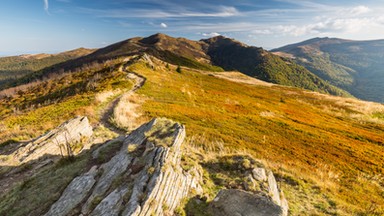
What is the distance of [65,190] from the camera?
11117 millimetres

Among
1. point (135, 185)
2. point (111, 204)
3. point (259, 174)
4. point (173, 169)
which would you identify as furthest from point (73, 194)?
point (259, 174)

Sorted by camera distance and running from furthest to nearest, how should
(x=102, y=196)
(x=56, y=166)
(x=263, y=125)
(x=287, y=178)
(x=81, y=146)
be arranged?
(x=263, y=125) → (x=81, y=146) → (x=287, y=178) → (x=56, y=166) → (x=102, y=196)

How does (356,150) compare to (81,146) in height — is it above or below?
below

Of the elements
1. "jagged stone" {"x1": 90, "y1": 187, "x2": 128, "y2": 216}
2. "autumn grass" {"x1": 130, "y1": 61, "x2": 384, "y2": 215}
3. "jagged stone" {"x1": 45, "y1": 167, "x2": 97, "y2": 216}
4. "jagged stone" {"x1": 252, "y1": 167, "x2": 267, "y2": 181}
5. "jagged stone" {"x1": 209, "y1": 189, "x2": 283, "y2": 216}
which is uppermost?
"jagged stone" {"x1": 90, "y1": 187, "x2": 128, "y2": 216}

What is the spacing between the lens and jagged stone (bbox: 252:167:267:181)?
13009 mm

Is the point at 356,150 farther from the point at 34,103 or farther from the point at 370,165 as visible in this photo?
the point at 34,103

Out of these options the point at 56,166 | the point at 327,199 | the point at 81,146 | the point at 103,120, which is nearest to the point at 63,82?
the point at 103,120

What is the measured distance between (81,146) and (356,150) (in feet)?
106

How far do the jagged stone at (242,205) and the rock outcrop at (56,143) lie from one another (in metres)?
11.1

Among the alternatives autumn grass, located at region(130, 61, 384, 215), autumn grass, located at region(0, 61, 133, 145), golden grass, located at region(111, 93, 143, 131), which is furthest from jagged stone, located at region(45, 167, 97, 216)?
autumn grass, located at region(0, 61, 133, 145)

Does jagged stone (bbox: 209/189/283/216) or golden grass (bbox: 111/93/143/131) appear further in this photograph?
golden grass (bbox: 111/93/143/131)

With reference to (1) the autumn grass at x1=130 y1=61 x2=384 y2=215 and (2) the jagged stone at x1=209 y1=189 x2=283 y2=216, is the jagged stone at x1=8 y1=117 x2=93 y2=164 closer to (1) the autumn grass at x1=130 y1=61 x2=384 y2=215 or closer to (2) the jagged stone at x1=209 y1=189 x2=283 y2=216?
(2) the jagged stone at x1=209 y1=189 x2=283 y2=216

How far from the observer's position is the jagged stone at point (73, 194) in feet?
32.1

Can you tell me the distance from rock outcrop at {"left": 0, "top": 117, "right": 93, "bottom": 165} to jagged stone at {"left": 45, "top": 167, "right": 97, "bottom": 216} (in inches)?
167
